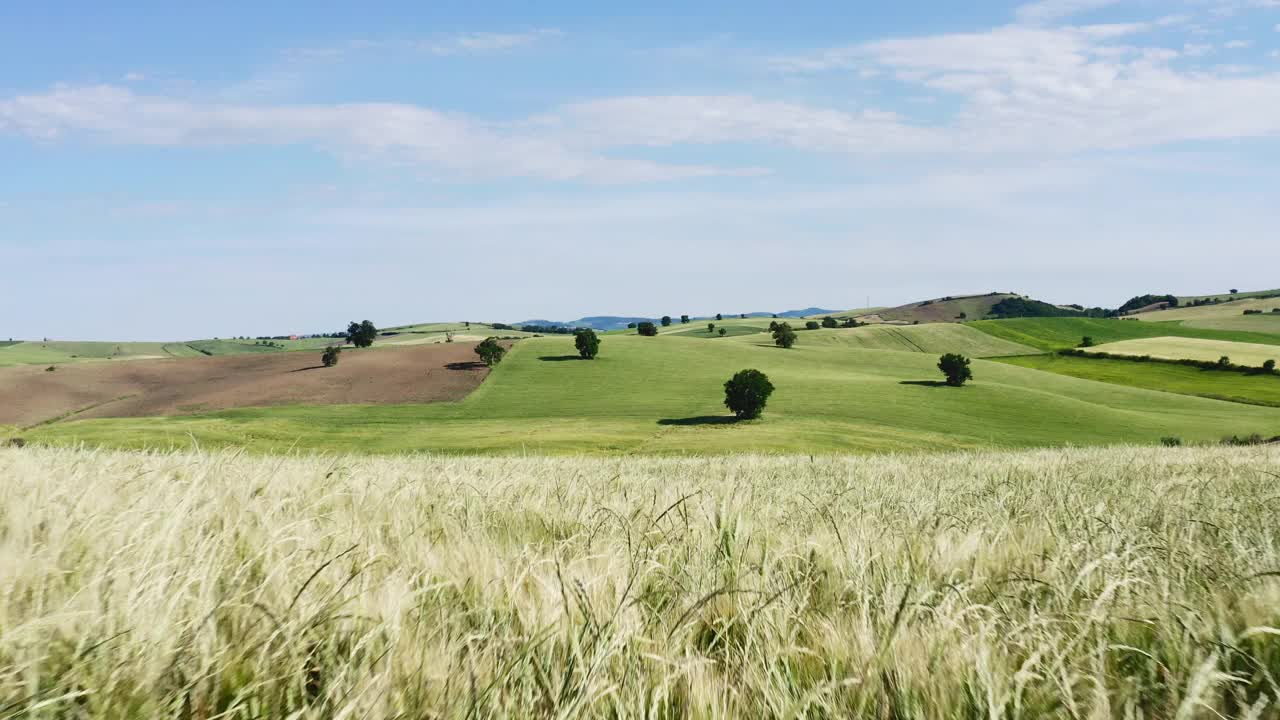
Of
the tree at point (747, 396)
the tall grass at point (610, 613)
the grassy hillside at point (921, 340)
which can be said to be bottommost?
the tree at point (747, 396)

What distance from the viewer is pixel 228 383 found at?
261ft

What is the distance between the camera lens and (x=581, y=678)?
1.83 meters

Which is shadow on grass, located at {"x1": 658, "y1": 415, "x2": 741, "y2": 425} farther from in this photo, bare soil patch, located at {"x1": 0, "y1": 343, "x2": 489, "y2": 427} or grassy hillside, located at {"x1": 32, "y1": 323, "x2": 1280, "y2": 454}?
bare soil patch, located at {"x1": 0, "y1": 343, "x2": 489, "y2": 427}

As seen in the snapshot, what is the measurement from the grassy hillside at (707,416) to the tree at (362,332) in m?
28.7

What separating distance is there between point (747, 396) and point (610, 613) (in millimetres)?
61952

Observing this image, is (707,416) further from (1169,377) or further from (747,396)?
(1169,377)

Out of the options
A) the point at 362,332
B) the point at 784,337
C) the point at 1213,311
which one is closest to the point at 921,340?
the point at 784,337

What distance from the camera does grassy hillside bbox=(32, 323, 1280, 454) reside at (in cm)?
5362

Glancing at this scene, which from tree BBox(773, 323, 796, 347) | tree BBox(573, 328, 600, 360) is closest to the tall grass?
tree BBox(573, 328, 600, 360)

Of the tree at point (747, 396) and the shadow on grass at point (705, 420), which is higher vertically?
the tree at point (747, 396)

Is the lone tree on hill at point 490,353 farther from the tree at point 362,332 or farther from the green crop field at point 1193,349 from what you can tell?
the green crop field at point 1193,349

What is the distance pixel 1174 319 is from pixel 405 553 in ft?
674

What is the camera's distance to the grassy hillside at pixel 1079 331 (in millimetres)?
129000

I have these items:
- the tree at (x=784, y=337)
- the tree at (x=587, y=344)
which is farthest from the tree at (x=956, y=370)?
the tree at (x=587, y=344)
